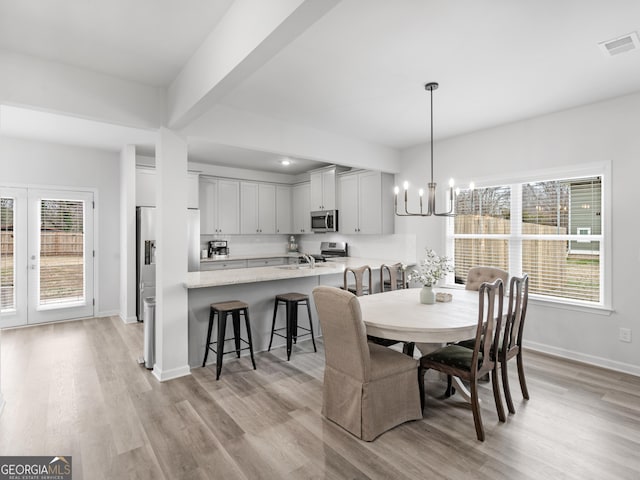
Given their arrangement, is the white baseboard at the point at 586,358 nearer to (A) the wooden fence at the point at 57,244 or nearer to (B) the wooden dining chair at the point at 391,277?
(B) the wooden dining chair at the point at 391,277

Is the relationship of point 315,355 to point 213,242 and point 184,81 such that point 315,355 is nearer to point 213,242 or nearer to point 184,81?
point 184,81

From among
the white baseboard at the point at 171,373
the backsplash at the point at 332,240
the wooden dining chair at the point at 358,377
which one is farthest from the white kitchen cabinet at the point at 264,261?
the wooden dining chair at the point at 358,377

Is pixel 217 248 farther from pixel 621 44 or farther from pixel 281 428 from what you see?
pixel 621 44

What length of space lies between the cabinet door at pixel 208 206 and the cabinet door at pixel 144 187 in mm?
825

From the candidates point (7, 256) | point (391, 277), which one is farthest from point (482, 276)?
point (7, 256)

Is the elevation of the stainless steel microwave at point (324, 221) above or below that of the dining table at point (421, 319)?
above

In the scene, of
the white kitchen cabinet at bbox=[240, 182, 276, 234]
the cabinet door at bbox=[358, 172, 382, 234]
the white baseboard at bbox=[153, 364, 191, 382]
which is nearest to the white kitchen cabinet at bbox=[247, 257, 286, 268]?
the white kitchen cabinet at bbox=[240, 182, 276, 234]

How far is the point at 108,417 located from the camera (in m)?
2.52

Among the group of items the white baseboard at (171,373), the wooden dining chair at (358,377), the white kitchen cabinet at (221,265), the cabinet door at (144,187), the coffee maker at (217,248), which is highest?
the cabinet door at (144,187)

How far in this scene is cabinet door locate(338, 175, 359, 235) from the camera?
5.59 metres

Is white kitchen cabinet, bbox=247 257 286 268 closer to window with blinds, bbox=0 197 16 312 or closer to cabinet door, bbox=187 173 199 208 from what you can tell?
cabinet door, bbox=187 173 199 208

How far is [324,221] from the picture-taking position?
6.06 meters

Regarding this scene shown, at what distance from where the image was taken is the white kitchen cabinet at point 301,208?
22.1 ft

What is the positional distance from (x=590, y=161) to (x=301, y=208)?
4657mm
